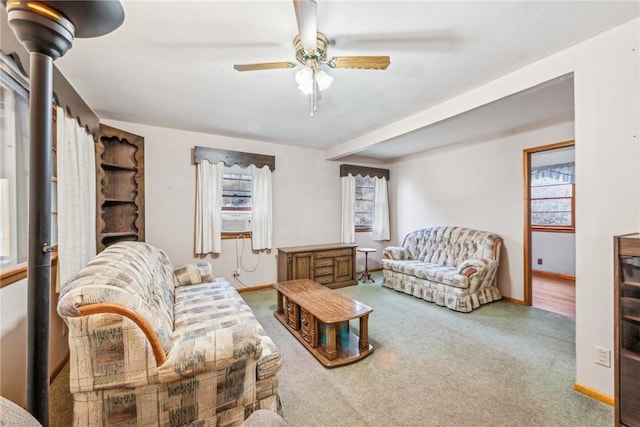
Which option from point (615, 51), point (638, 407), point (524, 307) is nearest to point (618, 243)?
point (638, 407)

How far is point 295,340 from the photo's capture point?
8.48 ft

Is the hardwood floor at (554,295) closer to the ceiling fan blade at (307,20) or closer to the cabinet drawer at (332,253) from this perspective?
the cabinet drawer at (332,253)

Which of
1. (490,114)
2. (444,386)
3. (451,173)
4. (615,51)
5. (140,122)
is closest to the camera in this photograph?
(615,51)

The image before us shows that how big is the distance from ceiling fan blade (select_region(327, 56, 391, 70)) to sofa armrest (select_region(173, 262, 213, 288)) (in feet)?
8.72

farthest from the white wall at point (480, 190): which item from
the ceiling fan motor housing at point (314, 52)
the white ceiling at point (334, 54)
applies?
the ceiling fan motor housing at point (314, 52)

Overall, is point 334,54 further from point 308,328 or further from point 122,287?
point 308,328

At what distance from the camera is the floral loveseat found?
3361 mm

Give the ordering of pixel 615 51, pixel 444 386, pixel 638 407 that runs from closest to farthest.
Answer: pixel 638 407 → pixel 615 51 → pixel 444 386

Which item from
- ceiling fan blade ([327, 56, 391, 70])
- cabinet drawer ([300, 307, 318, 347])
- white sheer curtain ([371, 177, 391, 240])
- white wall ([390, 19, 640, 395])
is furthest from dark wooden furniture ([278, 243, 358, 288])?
white wall ([390, 19, 640, 395])

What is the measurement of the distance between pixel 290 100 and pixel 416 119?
4.89ft

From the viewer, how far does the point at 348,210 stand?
510 centimetres

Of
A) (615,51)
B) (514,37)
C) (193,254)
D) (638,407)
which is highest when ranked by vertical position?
(514,37)

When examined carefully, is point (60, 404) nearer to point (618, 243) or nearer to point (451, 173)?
point (618, 243)

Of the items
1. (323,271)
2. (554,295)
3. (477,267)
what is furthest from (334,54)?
(554,295)
